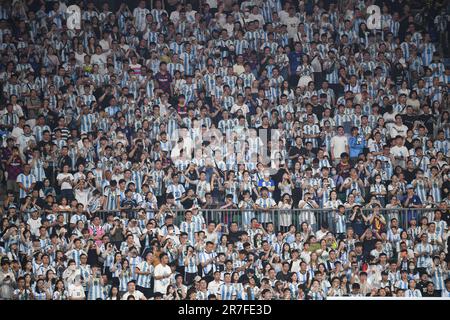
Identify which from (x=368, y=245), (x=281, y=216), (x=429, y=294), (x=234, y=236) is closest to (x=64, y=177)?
(x=234, y=236)

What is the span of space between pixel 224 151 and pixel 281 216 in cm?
146

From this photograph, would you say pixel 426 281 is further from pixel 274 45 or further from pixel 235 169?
pixel 274 45

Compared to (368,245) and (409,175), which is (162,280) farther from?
(409,175)

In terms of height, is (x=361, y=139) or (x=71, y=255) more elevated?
(x=361, y=139)

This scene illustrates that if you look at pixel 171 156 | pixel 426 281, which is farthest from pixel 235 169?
pixel 426 281

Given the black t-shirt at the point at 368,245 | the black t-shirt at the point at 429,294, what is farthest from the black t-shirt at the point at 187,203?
the black t-shirt at the point at 429,294

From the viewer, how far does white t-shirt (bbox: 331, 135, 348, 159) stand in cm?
1530

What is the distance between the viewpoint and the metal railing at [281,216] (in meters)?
14.5

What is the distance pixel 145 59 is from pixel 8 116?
7.75ft

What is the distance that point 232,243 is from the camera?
14.3 m

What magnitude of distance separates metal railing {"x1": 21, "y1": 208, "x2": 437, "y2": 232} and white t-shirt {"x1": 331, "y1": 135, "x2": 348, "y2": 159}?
110 centimetres

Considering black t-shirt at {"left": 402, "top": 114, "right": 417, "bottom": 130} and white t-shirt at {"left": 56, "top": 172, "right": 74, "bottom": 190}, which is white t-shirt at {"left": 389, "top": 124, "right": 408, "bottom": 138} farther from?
white t-shirt at {"left": 56, "top": 172, "right": 74, "bottom": 190}

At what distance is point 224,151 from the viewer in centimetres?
1534
